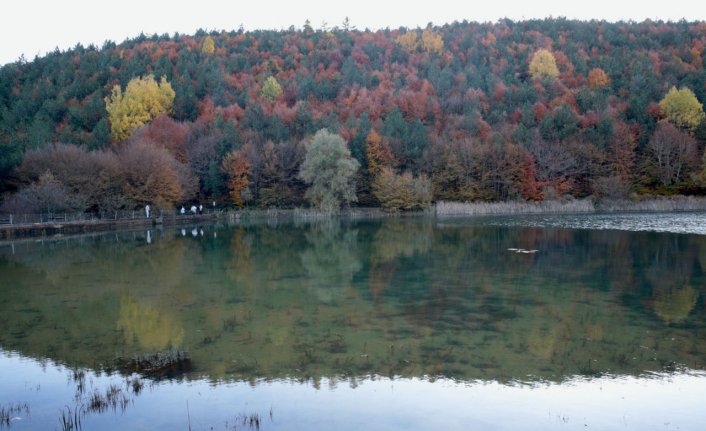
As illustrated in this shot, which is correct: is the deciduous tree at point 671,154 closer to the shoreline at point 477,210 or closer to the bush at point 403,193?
the shoreline at point 477,210

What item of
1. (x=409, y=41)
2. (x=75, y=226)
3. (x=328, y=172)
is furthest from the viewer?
(x=409, y=41)

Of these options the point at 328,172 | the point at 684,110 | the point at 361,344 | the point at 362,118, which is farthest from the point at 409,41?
the point at 361,344

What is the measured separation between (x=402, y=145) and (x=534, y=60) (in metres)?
42.2

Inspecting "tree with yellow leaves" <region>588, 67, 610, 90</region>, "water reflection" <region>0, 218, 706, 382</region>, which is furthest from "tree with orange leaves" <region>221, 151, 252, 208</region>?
"tree with yellow leaves" <region>588, 67, 610, 90</region>

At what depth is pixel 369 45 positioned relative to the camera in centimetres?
11575

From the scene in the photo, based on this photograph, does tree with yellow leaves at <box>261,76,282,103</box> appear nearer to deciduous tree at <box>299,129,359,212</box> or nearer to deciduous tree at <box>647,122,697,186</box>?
deciduous tree at <box>299,129,359,212</box>

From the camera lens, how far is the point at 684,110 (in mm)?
73312

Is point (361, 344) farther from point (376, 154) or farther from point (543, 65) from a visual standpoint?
point (543, 65)

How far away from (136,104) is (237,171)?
28340 mm

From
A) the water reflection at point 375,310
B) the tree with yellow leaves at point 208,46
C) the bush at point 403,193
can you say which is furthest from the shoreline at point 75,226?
the tree with yellow leaves at point 208,46

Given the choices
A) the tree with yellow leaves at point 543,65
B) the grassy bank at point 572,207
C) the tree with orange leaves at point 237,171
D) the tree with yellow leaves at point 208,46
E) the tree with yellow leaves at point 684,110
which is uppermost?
the tree with yellow leaves at point 208,46

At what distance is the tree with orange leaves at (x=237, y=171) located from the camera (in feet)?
214

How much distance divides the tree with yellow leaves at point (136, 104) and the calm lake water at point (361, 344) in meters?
63.8

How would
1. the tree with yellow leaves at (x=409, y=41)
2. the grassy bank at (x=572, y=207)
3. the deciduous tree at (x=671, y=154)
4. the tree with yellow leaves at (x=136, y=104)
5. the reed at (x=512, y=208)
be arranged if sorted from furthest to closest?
1. the tree with yellow leaves at (x=409, y=41)
2. the tree with yellow leaves at (x=136, y=104)
3. the deciduous tree at (x=671, y=154)
4. the reed at (x=512, y=208)
5. the grassy bank at (x=572, y=207)
